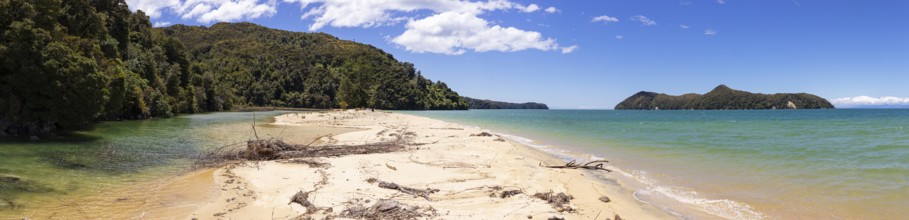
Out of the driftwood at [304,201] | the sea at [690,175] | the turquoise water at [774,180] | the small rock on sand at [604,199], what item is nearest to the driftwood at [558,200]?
the small rock on sand at [604,199]

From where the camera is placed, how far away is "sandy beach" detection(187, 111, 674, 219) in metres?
8.38

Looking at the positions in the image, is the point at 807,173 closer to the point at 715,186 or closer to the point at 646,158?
the point at 715,186

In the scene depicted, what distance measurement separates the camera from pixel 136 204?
31.1ft

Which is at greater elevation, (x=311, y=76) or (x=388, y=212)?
(x=311, y=76)

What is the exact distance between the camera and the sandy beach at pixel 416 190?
8.38 metres

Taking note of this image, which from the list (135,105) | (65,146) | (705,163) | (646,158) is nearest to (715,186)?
(705,163)

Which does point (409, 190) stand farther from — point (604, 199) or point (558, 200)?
point (604, 199)

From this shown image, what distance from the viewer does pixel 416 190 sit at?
1013cm

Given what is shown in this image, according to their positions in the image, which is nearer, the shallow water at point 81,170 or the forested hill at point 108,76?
the shallow water at point 81,170

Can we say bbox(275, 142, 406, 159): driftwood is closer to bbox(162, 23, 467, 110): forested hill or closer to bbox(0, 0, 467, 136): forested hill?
bbox(0, 0, 467, 136): forested hill

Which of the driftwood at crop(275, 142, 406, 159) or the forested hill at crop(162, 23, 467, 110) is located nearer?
the driftwood at crop(275, 142, 406, 159)

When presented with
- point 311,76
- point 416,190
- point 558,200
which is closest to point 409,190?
point 416,190

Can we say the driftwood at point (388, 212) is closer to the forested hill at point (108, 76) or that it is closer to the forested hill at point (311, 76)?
the forested hill at point (108, 76)

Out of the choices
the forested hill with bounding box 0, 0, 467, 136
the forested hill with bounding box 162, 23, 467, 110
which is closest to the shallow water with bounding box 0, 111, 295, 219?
the forested hill with bounding box 0, 0, 467, 136
